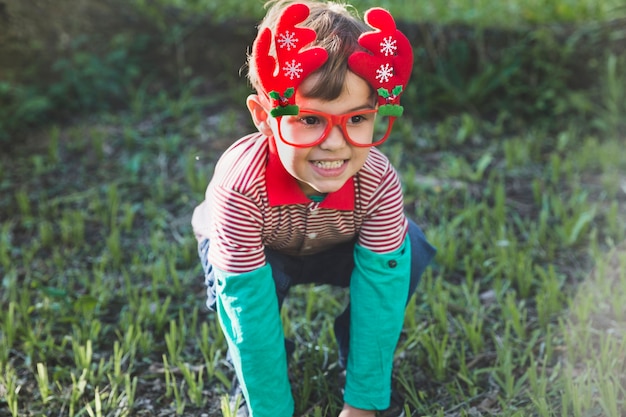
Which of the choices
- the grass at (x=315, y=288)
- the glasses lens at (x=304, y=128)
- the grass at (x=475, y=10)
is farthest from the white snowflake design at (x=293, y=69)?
the grass at (x=475, y=10)

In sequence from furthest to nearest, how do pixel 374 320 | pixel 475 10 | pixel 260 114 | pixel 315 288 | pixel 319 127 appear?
pixel 475 10, pixel 315 288, pixel 374 320, pixel 260 114, pixel 319 127

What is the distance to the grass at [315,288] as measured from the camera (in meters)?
2.43

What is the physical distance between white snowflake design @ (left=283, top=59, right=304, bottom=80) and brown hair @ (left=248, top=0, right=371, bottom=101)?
0.17 feet

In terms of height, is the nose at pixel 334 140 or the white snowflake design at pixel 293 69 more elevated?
the white snowflake design at pixel 293 69

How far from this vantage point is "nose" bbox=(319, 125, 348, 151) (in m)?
1.91

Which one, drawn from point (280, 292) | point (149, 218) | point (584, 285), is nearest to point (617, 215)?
point (584, 285)

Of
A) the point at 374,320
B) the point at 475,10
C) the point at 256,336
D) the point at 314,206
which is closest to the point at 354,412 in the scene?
the point at 374,320

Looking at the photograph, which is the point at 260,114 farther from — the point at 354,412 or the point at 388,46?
the point at 354,412

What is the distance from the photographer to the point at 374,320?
2211 mm

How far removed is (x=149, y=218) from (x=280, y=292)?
145 centimetres

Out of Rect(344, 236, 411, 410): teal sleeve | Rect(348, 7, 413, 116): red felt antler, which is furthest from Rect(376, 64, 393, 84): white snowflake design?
Rect(344, 236, 411, 410): teal sleeve

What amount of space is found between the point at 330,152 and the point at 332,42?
0.26 metres

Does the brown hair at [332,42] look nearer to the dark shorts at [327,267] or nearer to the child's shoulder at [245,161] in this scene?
the child's shoulder at [245,161]

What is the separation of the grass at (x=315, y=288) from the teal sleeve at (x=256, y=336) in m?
0.11
